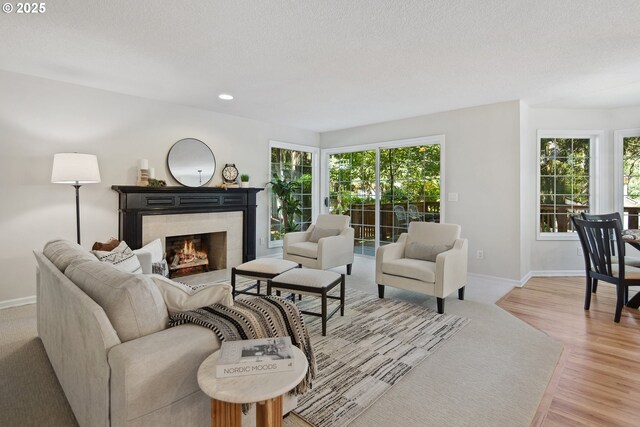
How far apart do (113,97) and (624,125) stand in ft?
22.7

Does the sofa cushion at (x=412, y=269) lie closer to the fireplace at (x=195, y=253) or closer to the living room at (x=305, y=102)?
the living room at (x=305, y=102)

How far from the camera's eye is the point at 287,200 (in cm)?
595

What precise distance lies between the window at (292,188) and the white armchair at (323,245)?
108 centimetres

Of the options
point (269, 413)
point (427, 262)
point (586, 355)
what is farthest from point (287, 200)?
point (269, 413)

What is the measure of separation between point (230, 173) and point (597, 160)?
18.0ft

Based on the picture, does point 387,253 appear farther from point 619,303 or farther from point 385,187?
point 385,187

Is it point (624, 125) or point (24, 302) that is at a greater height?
point (624, 125)

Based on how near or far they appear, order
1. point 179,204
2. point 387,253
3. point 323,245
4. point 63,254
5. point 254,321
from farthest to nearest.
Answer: point 179,204, point 323,245, point 387,253, point 63,254, point 254,321

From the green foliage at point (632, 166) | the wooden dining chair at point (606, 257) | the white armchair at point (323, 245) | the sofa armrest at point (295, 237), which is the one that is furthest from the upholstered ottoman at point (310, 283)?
the green foliage at point (632, 166)

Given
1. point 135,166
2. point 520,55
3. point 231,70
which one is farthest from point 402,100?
point 135,166

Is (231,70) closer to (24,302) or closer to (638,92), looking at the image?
(24,302)

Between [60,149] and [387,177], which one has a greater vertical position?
[60,149]

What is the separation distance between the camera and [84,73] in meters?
3.45

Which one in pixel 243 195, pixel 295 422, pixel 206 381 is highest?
pixel 243 195
